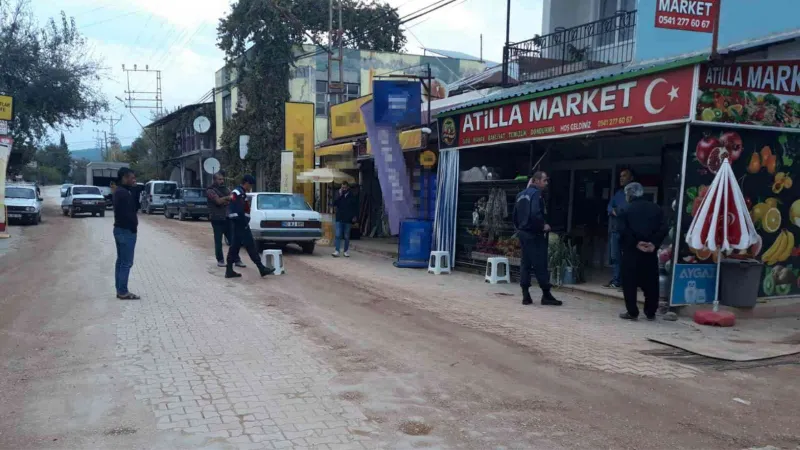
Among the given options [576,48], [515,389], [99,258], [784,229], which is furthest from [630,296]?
[99,258]

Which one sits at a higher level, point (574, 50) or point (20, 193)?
point (574, 50)

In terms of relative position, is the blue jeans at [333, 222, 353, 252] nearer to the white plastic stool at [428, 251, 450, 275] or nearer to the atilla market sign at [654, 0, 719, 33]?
the white plastic stool at [428, 251, 450, 275]

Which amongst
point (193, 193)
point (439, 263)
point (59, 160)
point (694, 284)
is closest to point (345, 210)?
point (439, 263)

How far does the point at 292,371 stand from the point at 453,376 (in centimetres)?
146

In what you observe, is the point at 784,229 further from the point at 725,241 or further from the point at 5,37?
the point at 5,37

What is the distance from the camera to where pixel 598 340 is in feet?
22.9

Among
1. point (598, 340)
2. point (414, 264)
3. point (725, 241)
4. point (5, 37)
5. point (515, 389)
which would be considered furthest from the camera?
point (5, 37)

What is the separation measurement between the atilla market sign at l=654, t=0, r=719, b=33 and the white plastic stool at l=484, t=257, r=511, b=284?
4.91 meters

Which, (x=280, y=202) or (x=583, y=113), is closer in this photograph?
(x=583, y=113)

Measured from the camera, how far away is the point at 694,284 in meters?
8.21

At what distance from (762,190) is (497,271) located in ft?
15.5

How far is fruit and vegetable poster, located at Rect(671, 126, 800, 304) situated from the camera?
7.99 metres

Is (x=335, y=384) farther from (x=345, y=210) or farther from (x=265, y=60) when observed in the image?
(x=265, y=60)

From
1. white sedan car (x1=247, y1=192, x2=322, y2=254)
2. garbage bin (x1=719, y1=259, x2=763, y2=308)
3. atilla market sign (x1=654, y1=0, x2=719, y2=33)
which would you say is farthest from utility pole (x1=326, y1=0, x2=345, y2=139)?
garbage bin (x1=719, y1=259, x2=763, y2=308)
